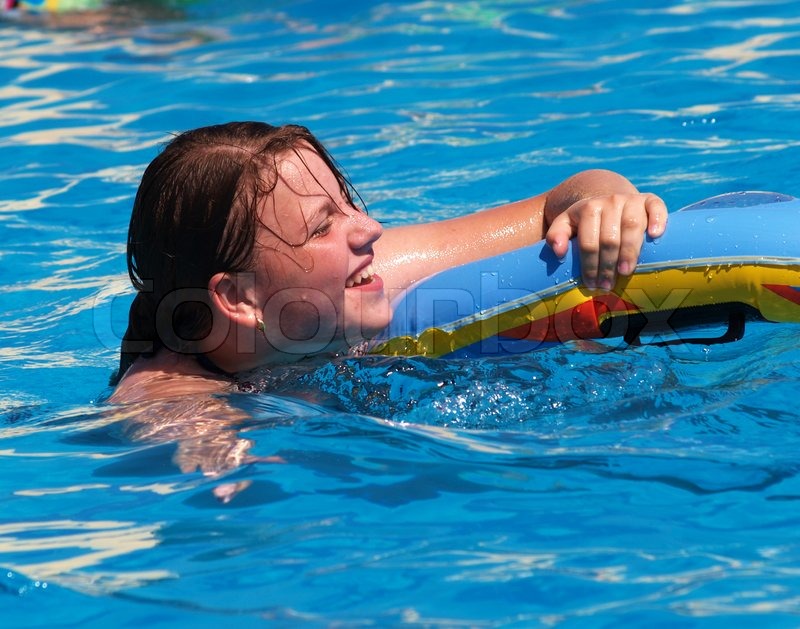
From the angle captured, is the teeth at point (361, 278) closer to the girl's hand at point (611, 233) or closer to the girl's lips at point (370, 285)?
the girl's lips at point (370, 285)

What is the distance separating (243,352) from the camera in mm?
3734

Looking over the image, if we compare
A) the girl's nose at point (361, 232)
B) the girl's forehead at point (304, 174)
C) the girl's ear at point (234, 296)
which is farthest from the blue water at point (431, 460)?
the girl's forehead at point (304, 174)

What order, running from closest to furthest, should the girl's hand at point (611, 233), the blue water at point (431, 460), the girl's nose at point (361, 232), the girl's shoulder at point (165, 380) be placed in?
the blue water at point (431, 460)
the girl's hand at point (611, 233)
the girl's nose at point (361, 232)
the girl's shoulder at point (165, 380)

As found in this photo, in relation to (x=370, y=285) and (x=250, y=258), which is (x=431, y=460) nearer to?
(x=370, y=285)

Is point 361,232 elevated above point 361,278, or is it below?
above

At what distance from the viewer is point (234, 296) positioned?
357cm

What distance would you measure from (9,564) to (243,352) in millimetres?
1182

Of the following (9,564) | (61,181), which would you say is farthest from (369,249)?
(61,181)

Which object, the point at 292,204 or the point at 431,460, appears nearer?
the point at 431,460

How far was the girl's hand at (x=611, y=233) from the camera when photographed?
3.42 metres

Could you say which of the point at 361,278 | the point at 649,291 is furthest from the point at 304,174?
the point at 649,291

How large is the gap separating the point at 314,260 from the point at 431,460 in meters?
0.75

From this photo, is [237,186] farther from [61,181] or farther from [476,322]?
[61,181]

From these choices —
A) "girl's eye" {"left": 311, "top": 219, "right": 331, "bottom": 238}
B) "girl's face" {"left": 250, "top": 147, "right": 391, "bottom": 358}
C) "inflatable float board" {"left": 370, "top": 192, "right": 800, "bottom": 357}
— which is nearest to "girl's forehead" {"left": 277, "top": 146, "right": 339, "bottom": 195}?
"girl's face" {"left": 250, "top": 147, "right": 391, "bottom": 358}
